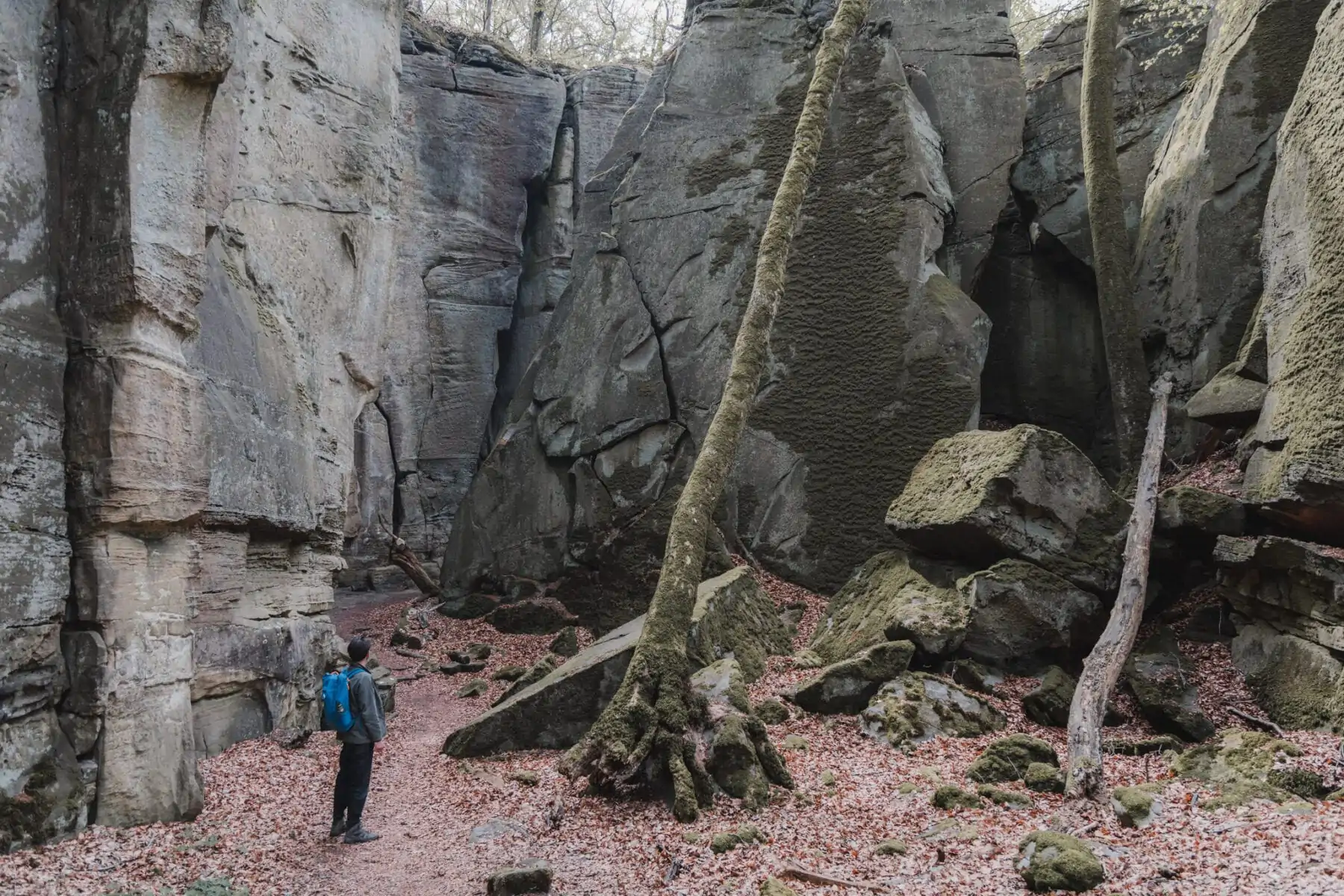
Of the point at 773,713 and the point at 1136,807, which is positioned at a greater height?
the point at 1136,807

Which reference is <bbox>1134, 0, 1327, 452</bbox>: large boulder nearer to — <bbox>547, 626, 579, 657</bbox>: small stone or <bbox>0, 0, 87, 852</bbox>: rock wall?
<bbox>547, 626, 579, 657</bbox>: small stone

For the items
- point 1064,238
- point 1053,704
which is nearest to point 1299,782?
point 1053,704

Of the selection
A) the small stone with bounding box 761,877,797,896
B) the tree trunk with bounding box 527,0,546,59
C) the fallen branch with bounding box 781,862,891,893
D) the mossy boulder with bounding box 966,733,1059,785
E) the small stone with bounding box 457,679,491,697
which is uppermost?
the tree trunk with bounding box 527,0,546,59

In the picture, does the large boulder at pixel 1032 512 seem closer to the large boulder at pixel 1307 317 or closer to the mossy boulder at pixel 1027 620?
the mossy boulder at pixel 1027 620

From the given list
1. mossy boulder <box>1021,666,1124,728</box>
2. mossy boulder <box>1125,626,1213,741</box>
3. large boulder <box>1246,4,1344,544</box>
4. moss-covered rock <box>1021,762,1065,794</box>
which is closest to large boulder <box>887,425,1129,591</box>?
mossy boulder <box>1125,626,1213,741</box>

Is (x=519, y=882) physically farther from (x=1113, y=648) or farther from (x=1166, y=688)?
(x=1166, y=688)

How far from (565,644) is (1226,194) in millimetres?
10495

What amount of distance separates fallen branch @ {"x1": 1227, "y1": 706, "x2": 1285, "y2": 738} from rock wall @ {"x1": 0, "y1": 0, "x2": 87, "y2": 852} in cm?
828

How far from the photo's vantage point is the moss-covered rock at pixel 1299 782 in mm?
5797

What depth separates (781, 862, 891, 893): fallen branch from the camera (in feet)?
16.6

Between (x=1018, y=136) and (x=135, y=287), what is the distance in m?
13.8

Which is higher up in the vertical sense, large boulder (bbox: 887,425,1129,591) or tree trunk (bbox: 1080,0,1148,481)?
tree trunk (bbox: 1080,0,1148,481)

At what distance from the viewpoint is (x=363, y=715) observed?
659 cm

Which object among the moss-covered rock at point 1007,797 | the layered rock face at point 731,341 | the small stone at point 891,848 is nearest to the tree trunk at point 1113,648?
the moss-covered rock at point 1007,797
